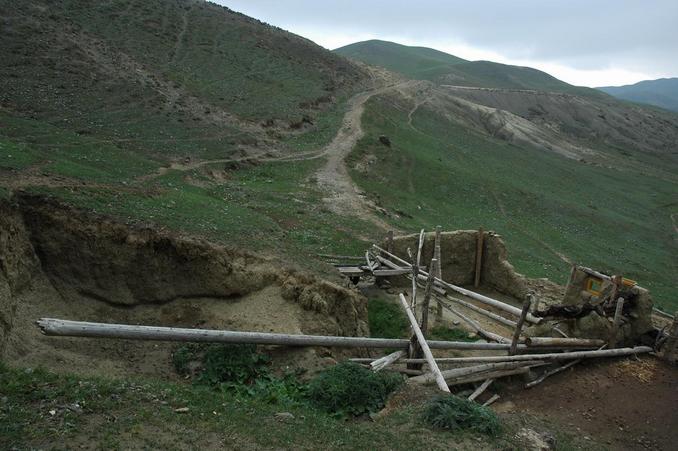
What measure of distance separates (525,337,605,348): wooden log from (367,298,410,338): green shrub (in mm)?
4488

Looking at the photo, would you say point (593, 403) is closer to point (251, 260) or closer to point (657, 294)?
point (251, 260)

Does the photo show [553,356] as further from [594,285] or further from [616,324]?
[594,285]

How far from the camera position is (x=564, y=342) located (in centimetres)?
1282

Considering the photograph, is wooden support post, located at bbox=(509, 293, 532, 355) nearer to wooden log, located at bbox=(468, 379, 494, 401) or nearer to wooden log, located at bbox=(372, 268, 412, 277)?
wooden log, located at bbox=(468, 379, 494, 401)

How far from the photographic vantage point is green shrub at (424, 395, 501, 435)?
814cm

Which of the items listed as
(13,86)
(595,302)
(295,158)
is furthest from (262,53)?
(595,302)

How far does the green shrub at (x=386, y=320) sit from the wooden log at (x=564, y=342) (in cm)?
449

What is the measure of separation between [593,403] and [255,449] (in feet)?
28.4

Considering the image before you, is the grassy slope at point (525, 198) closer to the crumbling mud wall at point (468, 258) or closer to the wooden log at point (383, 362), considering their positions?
the crumbling mud wall at point (468, 258)

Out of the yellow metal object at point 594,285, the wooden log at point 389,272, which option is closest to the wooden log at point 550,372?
the yellow metal object at point 594,285

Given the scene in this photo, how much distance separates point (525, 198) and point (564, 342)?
32.5m

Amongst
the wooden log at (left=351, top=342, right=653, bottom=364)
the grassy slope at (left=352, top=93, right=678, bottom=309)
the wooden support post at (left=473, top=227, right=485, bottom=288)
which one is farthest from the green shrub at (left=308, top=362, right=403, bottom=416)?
the grassy slope at (left=352, top=93, right=678, bottom=309)

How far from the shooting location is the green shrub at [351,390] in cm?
933

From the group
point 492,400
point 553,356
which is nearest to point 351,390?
point 492,400
